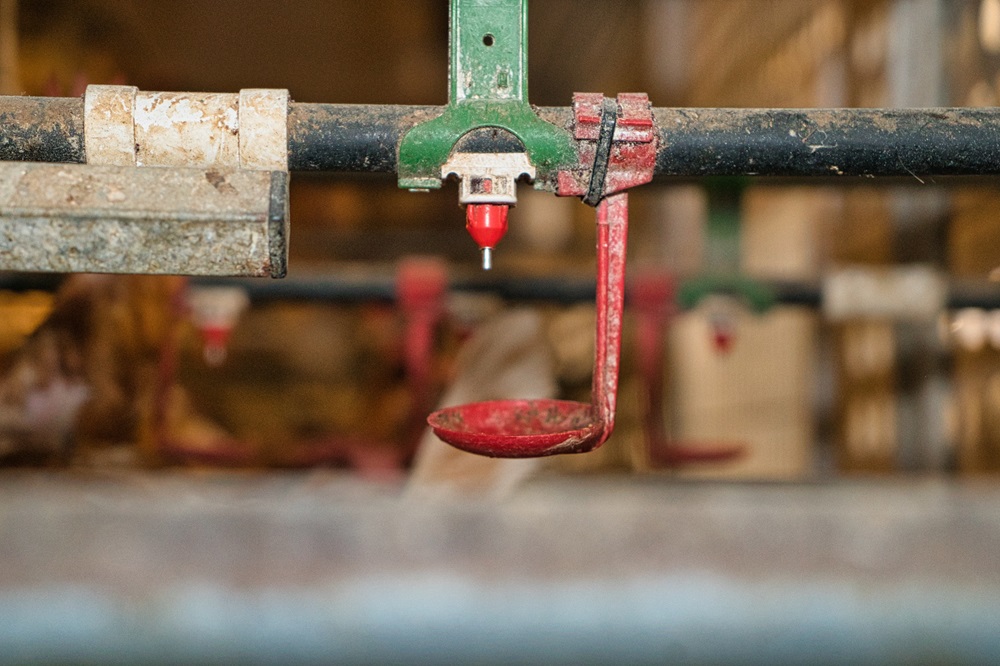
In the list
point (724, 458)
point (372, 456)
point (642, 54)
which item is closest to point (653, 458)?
point (724, 458)

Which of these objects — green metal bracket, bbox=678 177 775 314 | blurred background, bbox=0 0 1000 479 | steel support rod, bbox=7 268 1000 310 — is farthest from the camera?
blurred background, bbox=0 0 1000 479

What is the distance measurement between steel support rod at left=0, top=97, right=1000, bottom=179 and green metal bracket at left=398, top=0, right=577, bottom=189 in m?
0.02

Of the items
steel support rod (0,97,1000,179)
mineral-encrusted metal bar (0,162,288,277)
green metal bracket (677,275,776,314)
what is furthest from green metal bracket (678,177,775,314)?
mineral-encrusted metal bar (0,162,288,277)

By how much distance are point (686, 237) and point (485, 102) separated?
4027 millimetres

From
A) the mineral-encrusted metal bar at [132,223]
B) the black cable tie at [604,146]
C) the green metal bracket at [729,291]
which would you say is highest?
the green metal bracket at [729,291]

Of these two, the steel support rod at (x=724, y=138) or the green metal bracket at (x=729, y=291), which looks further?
the green metal bracket at (x=729, y=291)

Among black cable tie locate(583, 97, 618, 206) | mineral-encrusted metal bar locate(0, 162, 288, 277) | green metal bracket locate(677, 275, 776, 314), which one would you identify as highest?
green metal bracket locate(677, 275, 776, 314)

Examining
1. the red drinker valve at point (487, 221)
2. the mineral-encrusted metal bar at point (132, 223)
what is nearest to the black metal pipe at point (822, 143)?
the red drinker valve at point (487, 221)

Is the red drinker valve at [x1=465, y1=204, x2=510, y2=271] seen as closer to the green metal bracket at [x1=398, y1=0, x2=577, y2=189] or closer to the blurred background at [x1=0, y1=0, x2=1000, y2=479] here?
the green metal bracket at [x1=398, y1=0, x2=577, y2=189]

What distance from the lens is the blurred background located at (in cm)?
202

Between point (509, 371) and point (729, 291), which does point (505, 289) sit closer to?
point (509, 371)

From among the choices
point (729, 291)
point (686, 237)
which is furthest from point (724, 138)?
point (686, 237)

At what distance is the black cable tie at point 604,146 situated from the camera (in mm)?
556

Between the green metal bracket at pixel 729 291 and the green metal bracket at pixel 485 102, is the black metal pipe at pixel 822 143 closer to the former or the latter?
the green metal bracket at pixel 485 102
